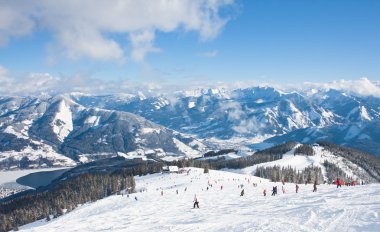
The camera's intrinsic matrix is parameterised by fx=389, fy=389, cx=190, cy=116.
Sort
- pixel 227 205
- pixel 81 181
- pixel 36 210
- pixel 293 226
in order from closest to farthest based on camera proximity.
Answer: pixel 293 226, pixel 227 205, pixel 36 210, pixel 81 181

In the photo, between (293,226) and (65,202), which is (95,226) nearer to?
(293,226)

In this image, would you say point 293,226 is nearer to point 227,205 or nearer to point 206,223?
point 206,223

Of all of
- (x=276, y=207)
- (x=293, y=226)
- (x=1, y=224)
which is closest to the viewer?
(x=293, y=226)

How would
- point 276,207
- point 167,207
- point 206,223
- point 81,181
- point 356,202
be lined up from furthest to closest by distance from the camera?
point 81,181, point 167,207, point 276,207, point 356,202, point 206,223

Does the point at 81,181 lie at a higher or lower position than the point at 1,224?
higher

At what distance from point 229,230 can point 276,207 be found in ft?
49.7

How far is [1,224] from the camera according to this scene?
147250 millimetres

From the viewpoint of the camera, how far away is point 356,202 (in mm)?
47938

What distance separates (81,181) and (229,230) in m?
171

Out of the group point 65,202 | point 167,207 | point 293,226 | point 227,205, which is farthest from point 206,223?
point 65,202

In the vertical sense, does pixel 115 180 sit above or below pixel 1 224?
above

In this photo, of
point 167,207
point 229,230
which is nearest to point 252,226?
point 229,230

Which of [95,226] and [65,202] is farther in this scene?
[65,202]

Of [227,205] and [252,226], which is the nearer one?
[252,226]
